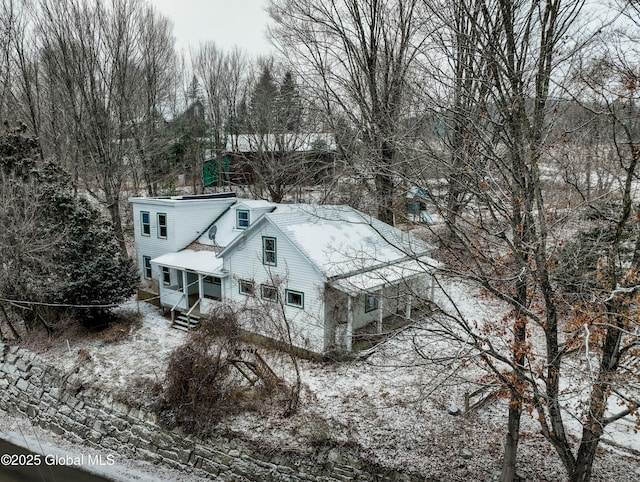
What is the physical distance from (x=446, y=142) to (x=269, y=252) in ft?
26.4

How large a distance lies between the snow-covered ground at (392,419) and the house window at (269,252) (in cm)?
308

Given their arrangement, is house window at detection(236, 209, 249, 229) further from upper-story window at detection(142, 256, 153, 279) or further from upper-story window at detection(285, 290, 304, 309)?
upper-story window at detection(142, 256, 153, 279)

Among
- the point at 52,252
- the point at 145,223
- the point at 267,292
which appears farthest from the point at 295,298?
the point at 145,223

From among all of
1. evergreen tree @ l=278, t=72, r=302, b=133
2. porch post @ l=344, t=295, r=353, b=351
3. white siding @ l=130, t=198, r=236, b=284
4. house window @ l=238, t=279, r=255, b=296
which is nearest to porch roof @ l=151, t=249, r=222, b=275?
white siding @ l=130, t=198, r=236, b=284

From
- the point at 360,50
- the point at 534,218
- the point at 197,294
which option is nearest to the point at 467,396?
the point at 534,218

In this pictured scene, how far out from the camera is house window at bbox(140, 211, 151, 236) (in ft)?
67.5

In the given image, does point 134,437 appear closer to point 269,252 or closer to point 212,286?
point 269,252

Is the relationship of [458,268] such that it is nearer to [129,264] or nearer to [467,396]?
[467,396]

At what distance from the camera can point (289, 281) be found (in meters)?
15.2

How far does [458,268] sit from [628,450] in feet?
19.1

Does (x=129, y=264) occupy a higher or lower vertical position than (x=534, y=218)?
lower

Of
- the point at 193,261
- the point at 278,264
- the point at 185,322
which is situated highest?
the point at 278,264

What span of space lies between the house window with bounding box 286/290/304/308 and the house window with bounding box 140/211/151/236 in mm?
8763

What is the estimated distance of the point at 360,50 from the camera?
20875mm
